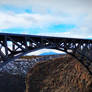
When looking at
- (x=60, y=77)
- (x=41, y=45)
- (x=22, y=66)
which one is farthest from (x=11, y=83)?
(x=41, y=45)

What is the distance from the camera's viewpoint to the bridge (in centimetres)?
1338

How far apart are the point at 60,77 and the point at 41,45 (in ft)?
63.2

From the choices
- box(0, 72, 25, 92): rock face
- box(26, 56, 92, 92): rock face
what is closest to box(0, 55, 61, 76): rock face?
box(0, 72, 25, 92): rock face

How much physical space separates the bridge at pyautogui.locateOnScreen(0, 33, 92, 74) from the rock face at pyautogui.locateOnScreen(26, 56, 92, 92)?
3.14 meters

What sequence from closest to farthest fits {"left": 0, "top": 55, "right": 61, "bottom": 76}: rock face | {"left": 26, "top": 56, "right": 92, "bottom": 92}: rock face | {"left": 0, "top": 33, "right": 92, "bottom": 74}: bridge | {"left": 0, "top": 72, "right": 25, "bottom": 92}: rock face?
{"left": 0, "top": 33, "right": 92, "bottom": 74}: bridge → {"left": 26, "top": 56, "right": 92, "bottom": 92}: rock face → {"left": 0, "top": 55, "right": 61, "bottom": 76}: rock face → {"left": 0, "top": 72, "right": 25, "bottom": 92}: rock face

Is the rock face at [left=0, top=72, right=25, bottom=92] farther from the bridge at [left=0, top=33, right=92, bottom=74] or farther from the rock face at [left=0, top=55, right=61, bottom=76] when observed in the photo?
the bridge at [left=0, top=33, right=92, bottom=74]

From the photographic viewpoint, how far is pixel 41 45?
17078 millimetres

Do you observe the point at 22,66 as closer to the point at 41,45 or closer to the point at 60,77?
the point at 60,77

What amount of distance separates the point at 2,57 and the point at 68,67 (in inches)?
853

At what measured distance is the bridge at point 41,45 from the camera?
1338cm

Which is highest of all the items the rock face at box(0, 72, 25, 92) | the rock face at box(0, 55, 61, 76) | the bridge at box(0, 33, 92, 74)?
the bridge at box(0, 33, 92, 74)

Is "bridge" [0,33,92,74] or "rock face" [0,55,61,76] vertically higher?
"bridge" [0,33,92,74]

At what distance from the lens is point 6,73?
6103 cm

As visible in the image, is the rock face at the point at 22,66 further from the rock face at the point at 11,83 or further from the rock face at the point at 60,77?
the rock face at the point at 60,77
